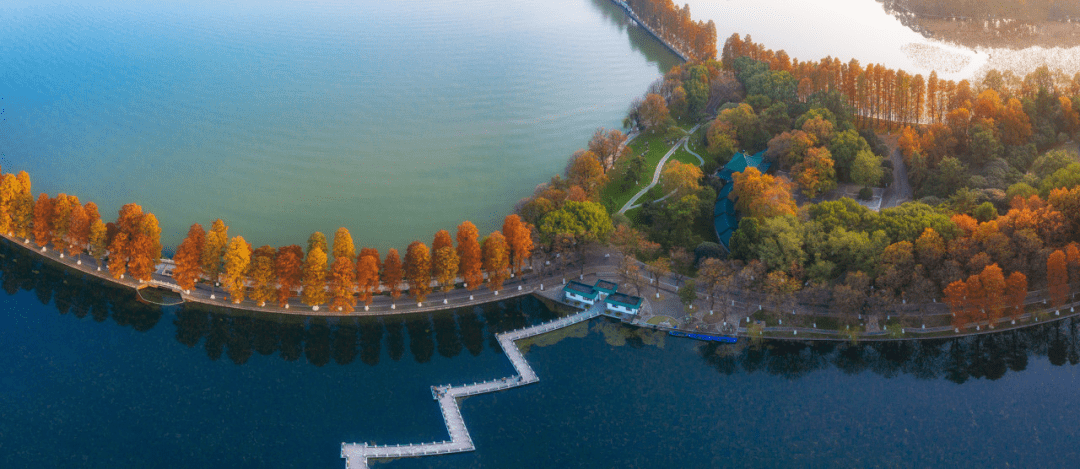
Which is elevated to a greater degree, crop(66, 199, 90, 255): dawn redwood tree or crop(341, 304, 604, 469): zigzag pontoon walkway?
crop(66, 199, 90, 255): dawn redwood tree

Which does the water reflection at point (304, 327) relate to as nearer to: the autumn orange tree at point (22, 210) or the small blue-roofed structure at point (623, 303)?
the small blue-roofed structure at point (623, 303)

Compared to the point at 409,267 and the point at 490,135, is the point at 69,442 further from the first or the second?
the point at 490,135

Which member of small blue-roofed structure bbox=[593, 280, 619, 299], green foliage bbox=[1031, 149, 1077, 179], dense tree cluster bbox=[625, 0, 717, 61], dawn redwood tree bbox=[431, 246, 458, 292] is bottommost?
small blue-roofed structure bbox=[593, 280, 619, 299]

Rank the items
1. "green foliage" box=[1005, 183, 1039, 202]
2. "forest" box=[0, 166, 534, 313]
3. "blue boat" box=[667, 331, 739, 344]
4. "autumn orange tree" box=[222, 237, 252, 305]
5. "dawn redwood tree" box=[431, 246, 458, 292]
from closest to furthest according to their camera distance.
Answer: "blue boat" box=[667, 331, 739, 344]
"forest" box=[0, 166, 534, 313]
"autumn orange tree" box=[222, 237, 252, 305]
"dawn redwood tree" box=[431, 246, 458, 292]
"green foliage" box=[1005, 183, 1039, 202]

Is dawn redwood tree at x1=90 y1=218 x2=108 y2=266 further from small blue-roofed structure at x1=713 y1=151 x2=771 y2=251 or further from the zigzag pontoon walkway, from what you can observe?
small blue-roofed structure at x1=713 y1=151 x2=771 y2=251

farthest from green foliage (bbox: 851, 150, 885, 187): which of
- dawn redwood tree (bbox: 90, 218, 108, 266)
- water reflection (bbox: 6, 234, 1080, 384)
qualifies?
dawn redwood tree (bbox: 90, 218, 108, 266)

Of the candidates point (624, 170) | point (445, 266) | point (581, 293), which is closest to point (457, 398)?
point (445, 266)
